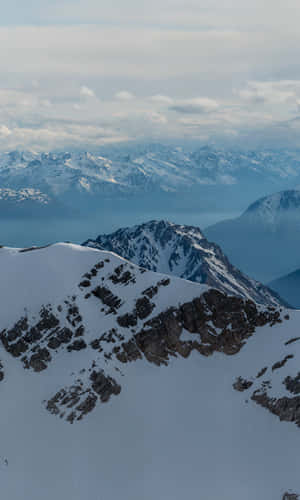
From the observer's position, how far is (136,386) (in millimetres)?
134625

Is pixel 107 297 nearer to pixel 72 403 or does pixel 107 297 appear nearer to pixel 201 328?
pixel 201 328

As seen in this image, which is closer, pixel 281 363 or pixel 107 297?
pixel 281 363

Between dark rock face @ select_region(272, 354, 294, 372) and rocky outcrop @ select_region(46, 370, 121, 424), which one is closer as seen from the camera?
rocky outcrop @ select_region(46, 370, 121, 424)

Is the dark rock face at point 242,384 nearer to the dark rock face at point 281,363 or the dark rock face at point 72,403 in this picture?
the dark rock face at point 281,363

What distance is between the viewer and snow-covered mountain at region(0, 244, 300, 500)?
111000 mm

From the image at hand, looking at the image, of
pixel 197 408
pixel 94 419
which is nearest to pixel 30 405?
pixel 94 419

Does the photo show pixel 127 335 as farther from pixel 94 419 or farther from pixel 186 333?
pixel 94 419

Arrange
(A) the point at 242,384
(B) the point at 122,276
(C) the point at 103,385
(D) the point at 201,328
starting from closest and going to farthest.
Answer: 1. (A) the point at 242,384
2. (C) the point at 103,385
3. (D) the point at 201,328
4. (B) the point at 122,276

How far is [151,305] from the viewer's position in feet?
497

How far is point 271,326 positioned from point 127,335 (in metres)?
50.7

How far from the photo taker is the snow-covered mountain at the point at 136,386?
111 metres

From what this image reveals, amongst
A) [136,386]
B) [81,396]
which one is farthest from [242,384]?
[81,396]

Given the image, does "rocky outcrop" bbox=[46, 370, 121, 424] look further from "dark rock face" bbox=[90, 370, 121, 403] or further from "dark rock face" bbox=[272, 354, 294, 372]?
"dark rock face" bbox=[272, 354, 294, 372]

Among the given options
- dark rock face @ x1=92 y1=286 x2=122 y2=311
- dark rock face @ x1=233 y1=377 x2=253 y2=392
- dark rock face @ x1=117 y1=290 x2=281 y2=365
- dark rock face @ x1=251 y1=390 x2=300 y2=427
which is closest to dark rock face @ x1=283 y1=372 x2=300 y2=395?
dark rock face @ x1=251 y1=390 x2=300 y2=427
